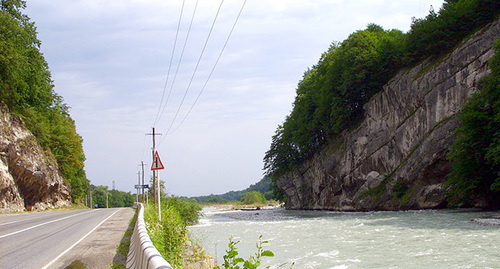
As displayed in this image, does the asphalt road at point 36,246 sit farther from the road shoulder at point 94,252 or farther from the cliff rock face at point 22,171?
the cliff rock face at point 22,171

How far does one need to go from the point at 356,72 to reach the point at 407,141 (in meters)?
12.5

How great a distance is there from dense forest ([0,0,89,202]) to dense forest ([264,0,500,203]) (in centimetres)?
3236

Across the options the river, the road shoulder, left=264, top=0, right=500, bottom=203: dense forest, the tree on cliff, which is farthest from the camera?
left=264, top=0, right=500, bottom=203: dense forest

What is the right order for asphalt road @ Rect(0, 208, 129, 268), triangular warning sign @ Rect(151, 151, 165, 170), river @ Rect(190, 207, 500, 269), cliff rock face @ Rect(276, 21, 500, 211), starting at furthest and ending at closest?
A: 1. cliff rock face @ Rect(276, 21, 500, 211)
2. triangular warning sign @ Rect(151, 151, 165, 170)
3. river @ Rect(190, 207, 500, 269)
4. asphalt road @ Rect(0, 208, 129, 268)

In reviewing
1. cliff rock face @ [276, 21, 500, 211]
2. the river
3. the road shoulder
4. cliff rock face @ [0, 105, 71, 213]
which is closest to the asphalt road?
the road shoulder

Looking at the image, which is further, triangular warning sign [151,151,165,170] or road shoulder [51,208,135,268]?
triangular warning sign [151,151,165,170]

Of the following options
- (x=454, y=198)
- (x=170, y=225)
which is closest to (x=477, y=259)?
(x=170, y=225)

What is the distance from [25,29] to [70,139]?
2617 centimetres

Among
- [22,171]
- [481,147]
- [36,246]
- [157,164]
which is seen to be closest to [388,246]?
[157,164]

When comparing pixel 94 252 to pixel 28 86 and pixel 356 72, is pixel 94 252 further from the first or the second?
pixel 356 72

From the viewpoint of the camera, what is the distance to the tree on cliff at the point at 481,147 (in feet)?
95.2

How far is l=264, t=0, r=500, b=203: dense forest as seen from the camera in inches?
1606

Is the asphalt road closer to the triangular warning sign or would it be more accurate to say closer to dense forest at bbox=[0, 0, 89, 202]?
the triangular warning sign

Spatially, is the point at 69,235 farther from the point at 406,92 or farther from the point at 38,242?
the point at 406,92
